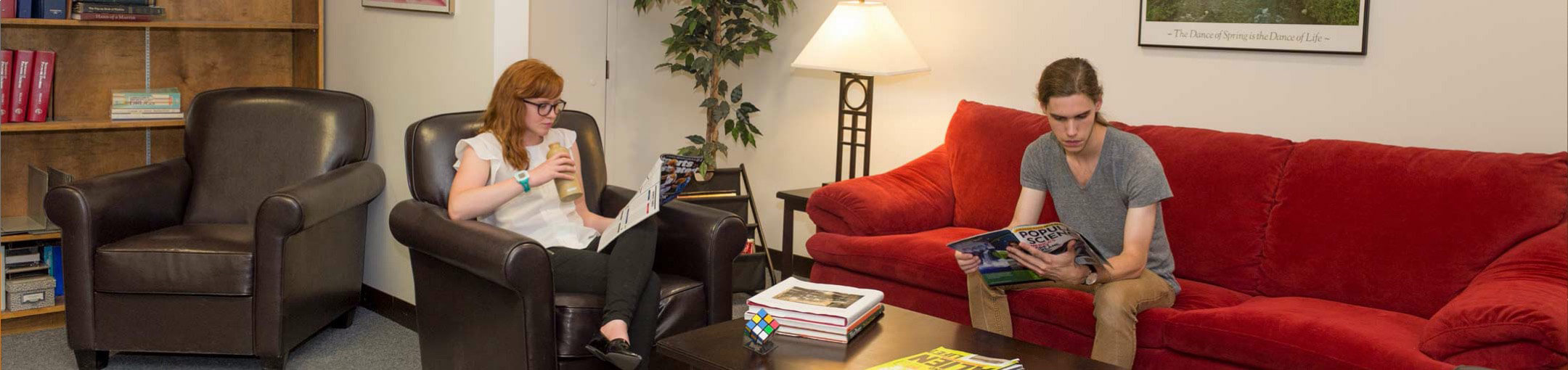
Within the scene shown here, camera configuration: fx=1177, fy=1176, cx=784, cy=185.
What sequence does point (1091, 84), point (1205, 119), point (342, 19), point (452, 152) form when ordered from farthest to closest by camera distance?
point (342, 19) → point (1205, 119) → point (452, 152) → point (1091, 84)

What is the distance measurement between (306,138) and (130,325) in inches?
31.5

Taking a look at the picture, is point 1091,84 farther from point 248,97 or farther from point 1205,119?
point 248,97

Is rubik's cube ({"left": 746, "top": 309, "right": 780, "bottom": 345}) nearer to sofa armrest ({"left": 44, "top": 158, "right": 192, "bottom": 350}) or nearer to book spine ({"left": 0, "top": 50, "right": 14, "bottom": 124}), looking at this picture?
sofa armrest ({"left": 44, "top": 158, "right": 192, "bottom": 350})

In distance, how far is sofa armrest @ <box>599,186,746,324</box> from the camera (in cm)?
296

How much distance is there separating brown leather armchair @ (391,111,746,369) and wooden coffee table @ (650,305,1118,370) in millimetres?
285

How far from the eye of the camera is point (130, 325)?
3227 mm

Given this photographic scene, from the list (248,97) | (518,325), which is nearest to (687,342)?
(518,325)

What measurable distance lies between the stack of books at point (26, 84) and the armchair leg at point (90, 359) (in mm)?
940

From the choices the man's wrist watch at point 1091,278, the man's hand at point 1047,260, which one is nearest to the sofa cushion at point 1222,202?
the man's wrist watch at point 1091,278

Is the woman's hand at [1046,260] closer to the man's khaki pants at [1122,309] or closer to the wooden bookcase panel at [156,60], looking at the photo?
the man's khaki pants at [1122,309]

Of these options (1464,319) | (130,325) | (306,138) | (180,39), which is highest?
(180,39)

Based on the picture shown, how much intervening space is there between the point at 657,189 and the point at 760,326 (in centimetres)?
55

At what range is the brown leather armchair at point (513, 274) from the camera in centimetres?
262

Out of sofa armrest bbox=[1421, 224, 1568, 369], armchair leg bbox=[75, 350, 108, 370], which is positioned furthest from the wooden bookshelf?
sofa armrest bbox=[1421, 224, 1568, 369]
